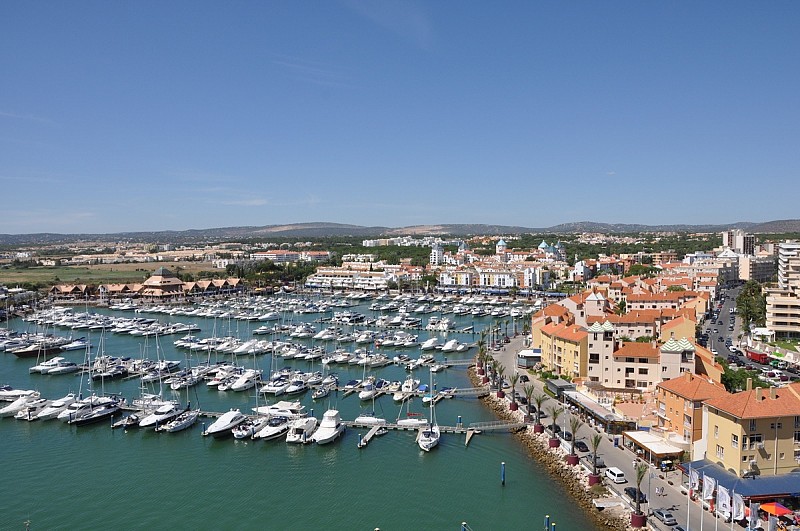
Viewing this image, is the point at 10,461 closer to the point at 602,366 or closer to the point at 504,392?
the point at 504,392

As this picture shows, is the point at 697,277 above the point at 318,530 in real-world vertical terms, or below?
above

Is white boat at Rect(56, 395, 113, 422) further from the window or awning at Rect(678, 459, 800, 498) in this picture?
the window

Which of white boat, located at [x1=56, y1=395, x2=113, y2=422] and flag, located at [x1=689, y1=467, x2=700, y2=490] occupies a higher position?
flag, located at [x1=689, y1=467, x2=700, y2=490]

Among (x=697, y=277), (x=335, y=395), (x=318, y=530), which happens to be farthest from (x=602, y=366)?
(x=697, y=277)

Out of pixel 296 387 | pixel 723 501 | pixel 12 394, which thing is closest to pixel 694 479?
pixel 723 501

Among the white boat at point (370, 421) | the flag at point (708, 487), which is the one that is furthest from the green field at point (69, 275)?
the flag at point (708, 487)

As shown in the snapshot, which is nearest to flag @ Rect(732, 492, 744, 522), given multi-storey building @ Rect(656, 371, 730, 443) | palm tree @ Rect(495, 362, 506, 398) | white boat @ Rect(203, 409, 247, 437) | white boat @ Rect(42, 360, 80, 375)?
multi-storey building @ Rect(656, 371, 730, 443)

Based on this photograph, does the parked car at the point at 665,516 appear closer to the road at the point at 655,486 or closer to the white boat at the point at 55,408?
the road at the point at 655,486
